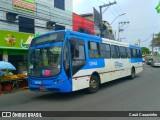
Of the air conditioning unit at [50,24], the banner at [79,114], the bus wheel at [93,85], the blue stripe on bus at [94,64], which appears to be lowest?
the banner at [79,114]

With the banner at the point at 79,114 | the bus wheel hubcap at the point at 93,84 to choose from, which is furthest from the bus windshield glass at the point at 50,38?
the banner at the point at 79,114

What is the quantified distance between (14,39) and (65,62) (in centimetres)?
965

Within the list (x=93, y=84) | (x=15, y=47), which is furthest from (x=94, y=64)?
(x=15, y=47)

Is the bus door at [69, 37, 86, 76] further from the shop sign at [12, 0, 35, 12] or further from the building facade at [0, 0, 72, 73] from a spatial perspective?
the shop sign at [12, 0, 35, 12]

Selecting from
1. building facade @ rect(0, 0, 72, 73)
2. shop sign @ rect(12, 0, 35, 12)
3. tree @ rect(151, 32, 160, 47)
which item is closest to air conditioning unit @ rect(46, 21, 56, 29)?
building facade @ rect(0, 0, 72, 73)

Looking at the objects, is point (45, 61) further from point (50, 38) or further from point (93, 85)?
point (93, 85)

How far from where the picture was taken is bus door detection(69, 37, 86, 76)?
1024 cm

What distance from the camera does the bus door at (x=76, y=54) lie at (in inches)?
403

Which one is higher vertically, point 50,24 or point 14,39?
point 50,24

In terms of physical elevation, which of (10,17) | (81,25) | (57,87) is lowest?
(57,87)

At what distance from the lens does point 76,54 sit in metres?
10.5

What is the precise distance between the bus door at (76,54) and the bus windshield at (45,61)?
58 centimetres

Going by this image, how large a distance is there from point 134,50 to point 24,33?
29.7 feet

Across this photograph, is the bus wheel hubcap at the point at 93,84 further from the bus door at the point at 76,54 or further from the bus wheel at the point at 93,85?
the bus door at the point at 76,54
